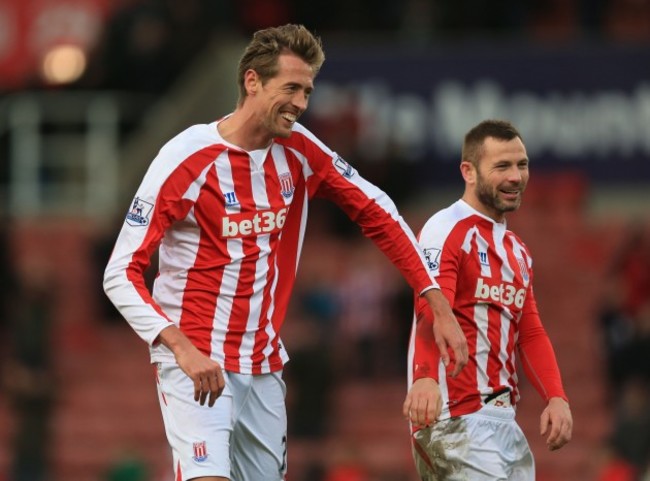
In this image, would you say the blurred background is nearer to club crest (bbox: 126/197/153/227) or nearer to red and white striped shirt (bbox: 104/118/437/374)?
red and white striped shirt (bbox: 104/118/437/374)

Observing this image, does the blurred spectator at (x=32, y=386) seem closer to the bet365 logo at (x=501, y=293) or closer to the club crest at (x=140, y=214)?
the bet365 logo at (x=501, y=293)

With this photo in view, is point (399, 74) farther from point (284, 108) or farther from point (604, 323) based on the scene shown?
point (284, 108)

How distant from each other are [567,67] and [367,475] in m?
6.96

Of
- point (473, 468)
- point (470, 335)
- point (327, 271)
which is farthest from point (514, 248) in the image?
Result: point (327, 271)

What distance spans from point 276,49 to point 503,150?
115 centimetres

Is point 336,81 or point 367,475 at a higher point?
point 336,81

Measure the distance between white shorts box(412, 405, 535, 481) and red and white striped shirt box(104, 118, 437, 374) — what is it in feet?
2.31

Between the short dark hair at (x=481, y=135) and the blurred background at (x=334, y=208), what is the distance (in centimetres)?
823

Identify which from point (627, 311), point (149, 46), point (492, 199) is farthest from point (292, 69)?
point (149, 46)

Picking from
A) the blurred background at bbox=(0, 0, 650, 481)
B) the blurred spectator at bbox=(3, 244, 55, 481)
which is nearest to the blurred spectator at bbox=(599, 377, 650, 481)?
the blurred background at bbox=(0, 0, 650, 481)

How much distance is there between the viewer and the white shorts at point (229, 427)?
729 centimetres

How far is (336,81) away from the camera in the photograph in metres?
20.3

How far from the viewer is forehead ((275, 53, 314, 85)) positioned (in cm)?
741

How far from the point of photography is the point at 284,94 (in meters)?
7.42
